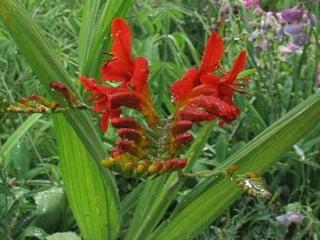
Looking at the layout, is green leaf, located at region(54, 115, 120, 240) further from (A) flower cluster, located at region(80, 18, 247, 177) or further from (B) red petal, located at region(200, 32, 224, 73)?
(B) red petal, located at region(200, 32, 224, 73)

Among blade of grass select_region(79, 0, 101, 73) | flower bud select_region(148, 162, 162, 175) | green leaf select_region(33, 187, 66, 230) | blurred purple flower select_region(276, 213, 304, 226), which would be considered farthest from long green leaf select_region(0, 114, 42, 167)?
flower bud select_region(148, 162, 162, 175)

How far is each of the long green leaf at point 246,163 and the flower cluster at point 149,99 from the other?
0.48ft

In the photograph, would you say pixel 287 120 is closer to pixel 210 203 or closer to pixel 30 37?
pixel 210 203

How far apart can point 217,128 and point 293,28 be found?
0.42 metres

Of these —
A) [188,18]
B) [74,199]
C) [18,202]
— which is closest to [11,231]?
[18,202]

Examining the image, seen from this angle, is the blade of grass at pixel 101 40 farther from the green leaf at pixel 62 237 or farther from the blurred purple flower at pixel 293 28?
the blurred purple flower at pixel 293 28

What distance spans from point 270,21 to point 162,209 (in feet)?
4.27

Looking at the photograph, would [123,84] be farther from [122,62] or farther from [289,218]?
[289,218]

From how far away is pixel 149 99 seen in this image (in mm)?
1317

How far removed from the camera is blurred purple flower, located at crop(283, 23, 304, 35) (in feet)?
8.51

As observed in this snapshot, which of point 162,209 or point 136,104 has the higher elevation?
point 136,104

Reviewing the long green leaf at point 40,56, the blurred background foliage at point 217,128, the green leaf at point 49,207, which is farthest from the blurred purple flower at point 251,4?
the long green leaf at point 40,56

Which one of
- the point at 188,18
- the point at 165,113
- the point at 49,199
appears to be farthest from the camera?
the point at 188,18

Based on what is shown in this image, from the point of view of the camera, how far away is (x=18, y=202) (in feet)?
6.04
